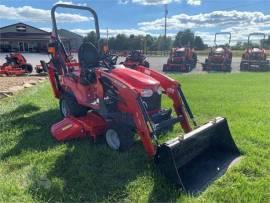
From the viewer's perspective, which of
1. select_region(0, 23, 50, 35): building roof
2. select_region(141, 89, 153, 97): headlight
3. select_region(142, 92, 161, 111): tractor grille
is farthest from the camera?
select_region(0, 23, 50, 35): building roof

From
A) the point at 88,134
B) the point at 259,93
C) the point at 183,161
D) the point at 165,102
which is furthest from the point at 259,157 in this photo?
the point at 259,93

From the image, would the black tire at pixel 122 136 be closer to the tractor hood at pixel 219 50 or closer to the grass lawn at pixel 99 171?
the grass lawn at pixel 99 171

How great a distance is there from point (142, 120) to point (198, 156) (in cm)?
91

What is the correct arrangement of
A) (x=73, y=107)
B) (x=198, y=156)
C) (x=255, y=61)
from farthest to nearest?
(x=255, y=61) → (x=73, y=107) → (x=198, y=156)

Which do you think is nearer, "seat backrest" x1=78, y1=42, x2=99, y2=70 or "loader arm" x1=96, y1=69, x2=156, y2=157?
"loader arm" x1=96, y1=69, x2=156, y2=157

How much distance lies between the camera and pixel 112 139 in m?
4.64

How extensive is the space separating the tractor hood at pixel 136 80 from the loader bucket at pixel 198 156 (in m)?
0.93

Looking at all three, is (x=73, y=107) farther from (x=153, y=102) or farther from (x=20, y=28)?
(x=20, y=28)

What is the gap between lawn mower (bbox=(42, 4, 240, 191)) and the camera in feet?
12.1

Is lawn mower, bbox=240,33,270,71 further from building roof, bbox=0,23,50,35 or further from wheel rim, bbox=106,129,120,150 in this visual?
building roof, bbox=0,23,50,35

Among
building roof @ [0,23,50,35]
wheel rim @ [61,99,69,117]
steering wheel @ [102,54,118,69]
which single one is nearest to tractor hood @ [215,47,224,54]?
wheel rim @ [61,99,69,117]

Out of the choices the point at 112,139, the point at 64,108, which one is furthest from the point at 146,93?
the point at 64,108

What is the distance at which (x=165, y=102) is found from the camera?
789 centimetres

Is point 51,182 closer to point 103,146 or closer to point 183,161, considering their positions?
point 103,146
